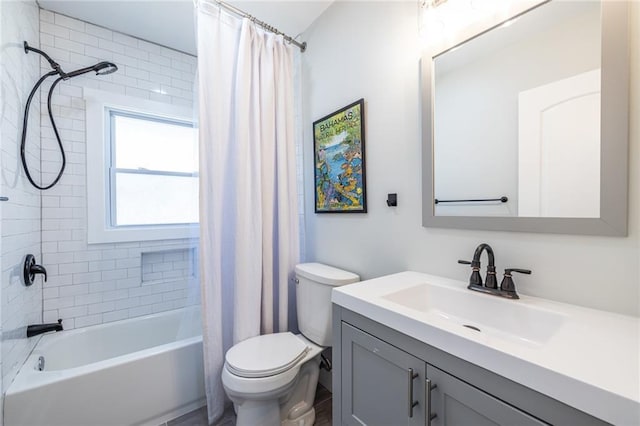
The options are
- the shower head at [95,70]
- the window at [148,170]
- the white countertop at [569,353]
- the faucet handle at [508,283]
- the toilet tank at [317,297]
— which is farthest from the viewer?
the window at [148,170]

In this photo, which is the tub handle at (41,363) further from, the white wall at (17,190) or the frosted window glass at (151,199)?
the frosted window glass at (151,199)

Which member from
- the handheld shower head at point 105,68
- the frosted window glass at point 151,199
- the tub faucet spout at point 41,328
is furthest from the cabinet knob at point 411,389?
the handheld shower head at point 105,68

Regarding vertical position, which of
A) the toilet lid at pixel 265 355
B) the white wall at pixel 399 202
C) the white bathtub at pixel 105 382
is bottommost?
the white bathtub at pixel 105 382

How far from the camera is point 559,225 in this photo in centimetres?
86

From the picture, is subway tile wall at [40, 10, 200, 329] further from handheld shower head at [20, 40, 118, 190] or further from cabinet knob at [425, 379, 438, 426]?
cabinet knob at [425, 379, 438, 426]

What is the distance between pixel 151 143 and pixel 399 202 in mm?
2174

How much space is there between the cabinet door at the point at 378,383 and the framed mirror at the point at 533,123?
0.60 metres

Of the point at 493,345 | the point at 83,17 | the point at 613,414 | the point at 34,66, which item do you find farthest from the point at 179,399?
the point at 83,17

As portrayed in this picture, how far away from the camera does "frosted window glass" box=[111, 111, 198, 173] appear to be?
2.16 metres

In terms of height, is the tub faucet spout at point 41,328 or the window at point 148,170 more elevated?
the window at point 148,170

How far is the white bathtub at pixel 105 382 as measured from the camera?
Result: 126 centimetres

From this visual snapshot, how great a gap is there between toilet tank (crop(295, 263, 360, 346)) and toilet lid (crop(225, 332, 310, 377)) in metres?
0.10

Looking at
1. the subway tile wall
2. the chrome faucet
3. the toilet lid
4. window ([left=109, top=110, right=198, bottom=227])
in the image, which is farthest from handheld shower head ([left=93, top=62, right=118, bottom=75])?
the chrome faucet

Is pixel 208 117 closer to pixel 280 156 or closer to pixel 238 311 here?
pixel 280 156
